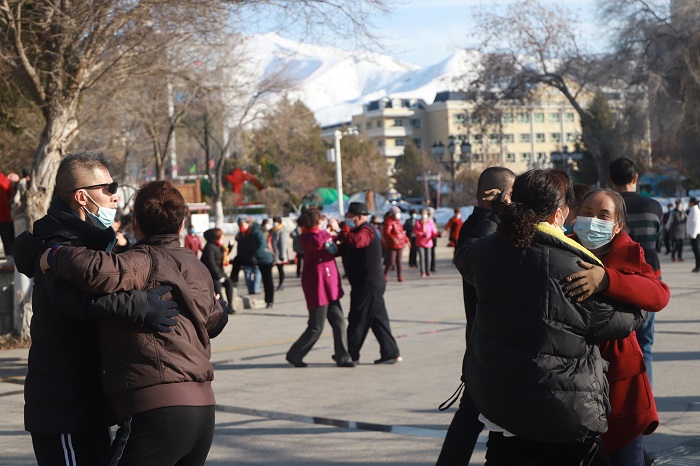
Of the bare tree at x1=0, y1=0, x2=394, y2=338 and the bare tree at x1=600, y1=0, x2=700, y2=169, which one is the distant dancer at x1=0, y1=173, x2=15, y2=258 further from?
the bare tree at x1=600, y1=0, x2=700, y2=169

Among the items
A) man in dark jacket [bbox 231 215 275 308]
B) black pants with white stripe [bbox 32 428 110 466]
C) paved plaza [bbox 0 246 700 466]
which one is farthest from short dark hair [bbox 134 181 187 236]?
man in dark jacket [bbox 231 215 275 308]

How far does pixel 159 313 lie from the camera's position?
373cm

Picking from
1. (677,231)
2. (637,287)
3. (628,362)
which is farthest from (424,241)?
(637,287)

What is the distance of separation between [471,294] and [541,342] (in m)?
1.92

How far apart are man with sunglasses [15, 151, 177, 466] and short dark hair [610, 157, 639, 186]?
162 inches

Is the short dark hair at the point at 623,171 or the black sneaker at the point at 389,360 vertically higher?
the short dark hair at the point at 623,171

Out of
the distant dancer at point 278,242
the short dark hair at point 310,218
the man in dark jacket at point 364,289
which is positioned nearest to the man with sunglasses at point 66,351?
the man in dark jacket at point 364,289

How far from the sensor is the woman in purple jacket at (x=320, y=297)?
10.6 m

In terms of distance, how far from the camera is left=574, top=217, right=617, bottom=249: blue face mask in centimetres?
479

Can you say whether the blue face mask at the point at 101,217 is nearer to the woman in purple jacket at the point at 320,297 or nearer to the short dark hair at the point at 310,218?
the woman in purple jacket at the point at 320,297

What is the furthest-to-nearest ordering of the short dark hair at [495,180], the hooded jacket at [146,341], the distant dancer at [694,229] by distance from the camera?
the distant dancer at [694,229], the short dark hair at [495,180], the hooded jacket at [146,341]

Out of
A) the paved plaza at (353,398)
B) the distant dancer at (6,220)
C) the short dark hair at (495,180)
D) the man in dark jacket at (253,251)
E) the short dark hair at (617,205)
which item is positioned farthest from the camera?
the man in dark jacket at (253,251)

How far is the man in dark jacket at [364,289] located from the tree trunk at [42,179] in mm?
4324

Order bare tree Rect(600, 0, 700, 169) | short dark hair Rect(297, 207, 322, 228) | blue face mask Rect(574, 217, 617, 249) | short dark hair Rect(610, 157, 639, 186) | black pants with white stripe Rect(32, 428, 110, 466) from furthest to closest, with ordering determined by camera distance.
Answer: bare tree Rect(600, 0, 700, 169), short dark hair Rect(297, 207, 322, 228), short dark hair Rect(610, 157, 639, 186), blue face mask Rect(574, 217, 617, 249), black pants with white stripe Rect(32, 428, 110, 466)
